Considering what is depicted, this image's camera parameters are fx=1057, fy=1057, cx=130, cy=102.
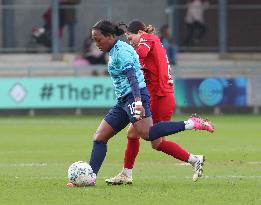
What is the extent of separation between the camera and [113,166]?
15.8 metres

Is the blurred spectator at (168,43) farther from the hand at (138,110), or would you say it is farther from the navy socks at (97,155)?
the hand at (138,110)

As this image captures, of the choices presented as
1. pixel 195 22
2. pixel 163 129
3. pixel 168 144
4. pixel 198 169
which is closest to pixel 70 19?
pixel 195 22

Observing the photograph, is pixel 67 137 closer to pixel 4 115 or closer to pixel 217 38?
Answer: pixel 4 115

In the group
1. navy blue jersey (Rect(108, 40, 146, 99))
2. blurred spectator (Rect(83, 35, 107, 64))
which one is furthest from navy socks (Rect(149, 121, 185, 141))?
blurred spectator (Rect(83, 35, 107, 64))

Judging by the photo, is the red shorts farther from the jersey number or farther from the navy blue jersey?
the jersey number

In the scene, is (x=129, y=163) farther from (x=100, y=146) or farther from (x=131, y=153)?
(x=100, y=146)

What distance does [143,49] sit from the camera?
13.2 metres

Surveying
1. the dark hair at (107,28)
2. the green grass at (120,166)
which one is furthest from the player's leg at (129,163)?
the dark hair at (107,28)

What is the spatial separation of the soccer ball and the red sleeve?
1.65 metres

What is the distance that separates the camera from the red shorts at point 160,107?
13523mm

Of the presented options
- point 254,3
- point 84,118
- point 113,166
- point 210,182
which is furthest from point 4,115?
point 210,182

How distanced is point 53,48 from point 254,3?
7.06 m

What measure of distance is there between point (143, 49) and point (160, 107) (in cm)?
81

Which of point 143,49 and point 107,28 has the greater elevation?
point 107,28
